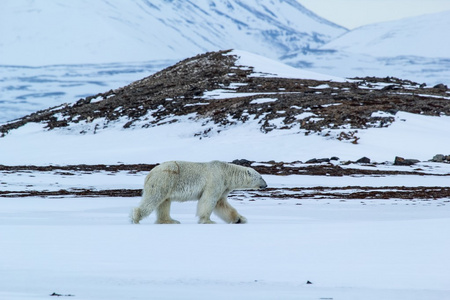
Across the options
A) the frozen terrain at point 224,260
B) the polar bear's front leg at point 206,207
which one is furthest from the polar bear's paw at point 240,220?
the frozen terrain at point 224,260

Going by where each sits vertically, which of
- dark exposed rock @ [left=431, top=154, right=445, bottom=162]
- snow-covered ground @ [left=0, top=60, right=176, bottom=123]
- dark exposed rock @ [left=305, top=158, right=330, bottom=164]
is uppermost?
snow-covered ground @ [left=0, top=60, right=176, bottom=123]

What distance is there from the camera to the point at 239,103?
169ft

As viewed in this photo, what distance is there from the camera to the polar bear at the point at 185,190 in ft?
46.4

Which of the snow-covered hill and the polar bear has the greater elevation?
the snow-covered hill

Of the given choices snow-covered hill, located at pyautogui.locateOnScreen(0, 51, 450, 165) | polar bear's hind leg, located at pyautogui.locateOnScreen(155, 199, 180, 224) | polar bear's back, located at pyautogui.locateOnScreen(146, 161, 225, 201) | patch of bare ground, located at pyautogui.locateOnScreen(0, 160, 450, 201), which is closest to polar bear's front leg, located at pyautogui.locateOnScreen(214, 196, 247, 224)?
polar bear's back, located at pyautogui.locateOnScreen(146, 161, 225, 201)

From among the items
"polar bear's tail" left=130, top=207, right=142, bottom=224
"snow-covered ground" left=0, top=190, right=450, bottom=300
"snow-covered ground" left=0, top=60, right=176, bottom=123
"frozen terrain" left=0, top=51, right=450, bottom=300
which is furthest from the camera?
"snow-covered ground" left=0, top=60, right=176, bottom=123

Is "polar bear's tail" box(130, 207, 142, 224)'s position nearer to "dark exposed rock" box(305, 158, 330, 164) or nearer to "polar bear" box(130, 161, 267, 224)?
"polar bear" box(130, 161, 267, 224)

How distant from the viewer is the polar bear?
557 inches

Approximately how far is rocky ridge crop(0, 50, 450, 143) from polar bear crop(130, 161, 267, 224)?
26.0 m

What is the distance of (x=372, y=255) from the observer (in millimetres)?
9414

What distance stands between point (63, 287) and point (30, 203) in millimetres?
12348

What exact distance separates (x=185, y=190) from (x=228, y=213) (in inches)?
36.1

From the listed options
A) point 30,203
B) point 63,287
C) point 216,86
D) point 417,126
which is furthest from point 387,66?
point 63,287

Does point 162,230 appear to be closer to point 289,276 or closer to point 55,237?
point 55,237
